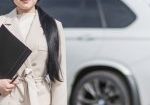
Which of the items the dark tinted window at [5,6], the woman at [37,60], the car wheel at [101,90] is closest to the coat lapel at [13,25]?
the woman at [37,60]

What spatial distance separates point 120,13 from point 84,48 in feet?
1.91

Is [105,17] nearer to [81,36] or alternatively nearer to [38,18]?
[81,36]

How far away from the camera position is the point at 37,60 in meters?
4.12

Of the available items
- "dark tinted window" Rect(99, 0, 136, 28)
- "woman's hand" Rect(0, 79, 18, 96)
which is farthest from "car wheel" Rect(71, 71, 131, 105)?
"woman's hand" Rect(0, 79, 18, 96)

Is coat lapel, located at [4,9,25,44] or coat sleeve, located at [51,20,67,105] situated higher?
coat lapel, located at [4,9,25,44]

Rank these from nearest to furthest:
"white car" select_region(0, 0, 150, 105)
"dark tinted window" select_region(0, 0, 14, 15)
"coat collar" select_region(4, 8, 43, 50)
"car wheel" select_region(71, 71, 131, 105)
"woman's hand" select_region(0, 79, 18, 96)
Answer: "woman's hand" select_region(0, 79, 18, 96) → "coat collar" select_region(4, 8, 43, 50) → "dark tinted window" select_region(0, 0, 14, 15) → "white car" select_region(0, 0, 150, 105) → "car wheel" select_region(71, 71, 131, 105)

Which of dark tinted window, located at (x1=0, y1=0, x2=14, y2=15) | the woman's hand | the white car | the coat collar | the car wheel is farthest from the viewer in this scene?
the car wheel

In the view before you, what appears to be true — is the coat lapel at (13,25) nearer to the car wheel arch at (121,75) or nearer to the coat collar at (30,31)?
the coat collar at (30,31)

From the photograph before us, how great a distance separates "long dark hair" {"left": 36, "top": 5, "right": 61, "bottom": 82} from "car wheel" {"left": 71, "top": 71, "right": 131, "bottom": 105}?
161 inches

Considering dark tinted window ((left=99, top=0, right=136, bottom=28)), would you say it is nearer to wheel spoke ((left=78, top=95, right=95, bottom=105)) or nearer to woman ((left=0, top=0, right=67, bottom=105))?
wheel spoke ((left=78, top=95, right=95, bottom=105))

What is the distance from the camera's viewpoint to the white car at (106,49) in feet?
26.6

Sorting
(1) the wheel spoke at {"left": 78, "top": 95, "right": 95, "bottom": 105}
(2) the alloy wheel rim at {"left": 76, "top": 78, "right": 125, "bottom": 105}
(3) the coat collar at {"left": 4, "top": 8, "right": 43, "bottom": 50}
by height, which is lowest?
(1) the wheel spoke at {"left": 78, "top": 95, "right": 95, "bottom": 105}

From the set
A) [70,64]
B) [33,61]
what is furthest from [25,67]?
[70,64]

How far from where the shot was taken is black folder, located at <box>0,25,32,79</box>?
13.2 feet
